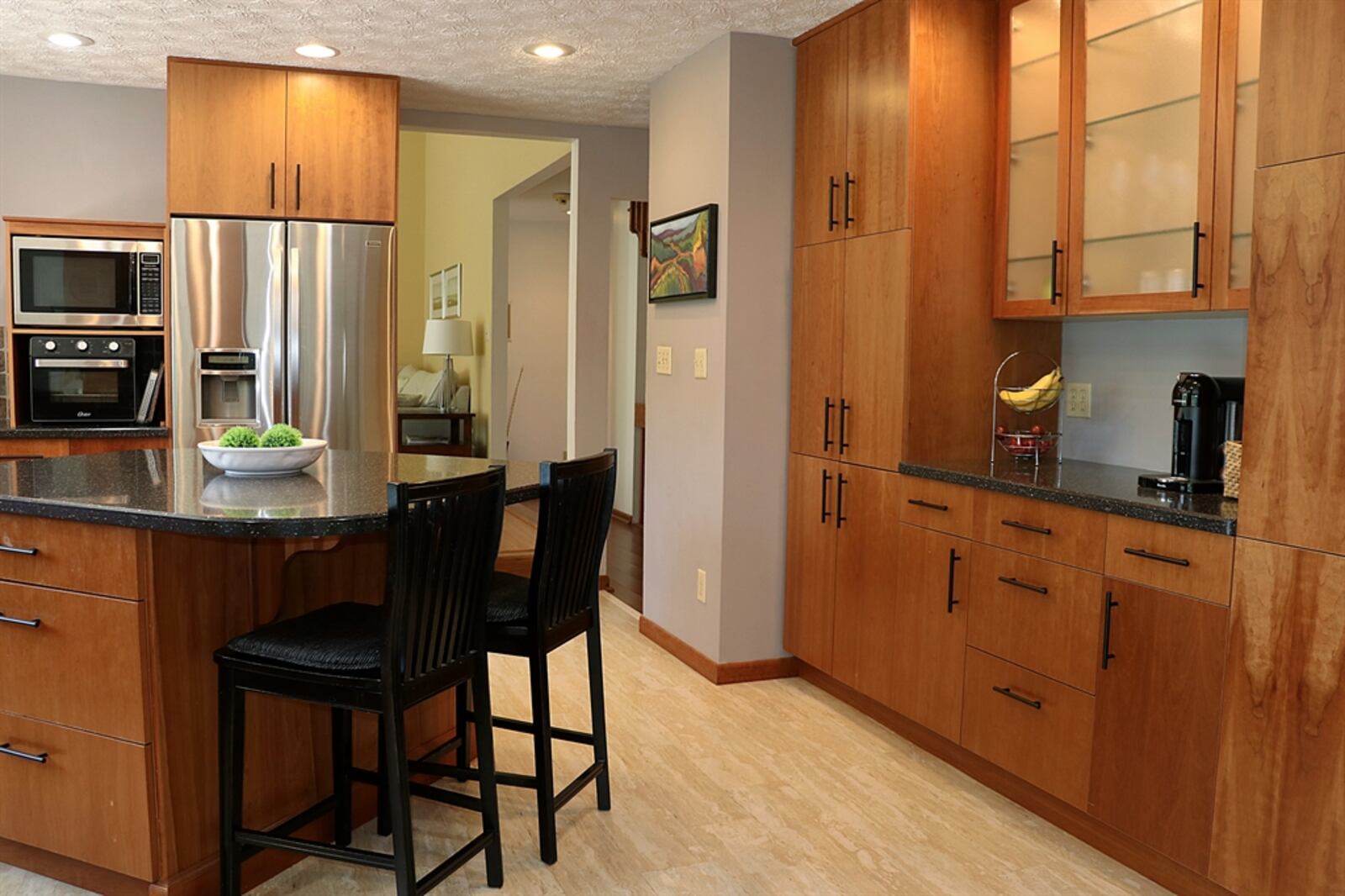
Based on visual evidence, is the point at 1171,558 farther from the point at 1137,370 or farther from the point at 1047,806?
the point at 1137,370

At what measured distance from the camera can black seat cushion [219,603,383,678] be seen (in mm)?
2088

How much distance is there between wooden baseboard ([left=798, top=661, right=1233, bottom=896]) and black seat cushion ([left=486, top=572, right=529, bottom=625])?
144cm

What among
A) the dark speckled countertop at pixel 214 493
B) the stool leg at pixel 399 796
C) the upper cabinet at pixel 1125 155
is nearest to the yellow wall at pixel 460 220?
the upper cabinet at pixel 1125 155

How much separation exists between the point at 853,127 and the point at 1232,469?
5.82ft

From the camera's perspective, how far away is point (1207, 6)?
2.64 m

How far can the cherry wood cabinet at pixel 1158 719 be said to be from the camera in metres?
2.32

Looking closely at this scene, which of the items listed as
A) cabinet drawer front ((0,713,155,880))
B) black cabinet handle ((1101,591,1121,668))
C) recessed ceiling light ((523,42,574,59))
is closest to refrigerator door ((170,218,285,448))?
recessed ceiling light ((523,42,574,59))

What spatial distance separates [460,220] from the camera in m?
9.32

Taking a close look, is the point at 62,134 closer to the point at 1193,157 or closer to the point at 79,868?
the point at 79,868

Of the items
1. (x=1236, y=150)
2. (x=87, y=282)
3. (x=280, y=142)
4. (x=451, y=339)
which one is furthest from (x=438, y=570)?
(x=451, y=339)

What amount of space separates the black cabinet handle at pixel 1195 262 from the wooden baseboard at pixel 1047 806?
1340mm

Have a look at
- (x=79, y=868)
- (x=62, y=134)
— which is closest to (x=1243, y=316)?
(x=79, y=868)

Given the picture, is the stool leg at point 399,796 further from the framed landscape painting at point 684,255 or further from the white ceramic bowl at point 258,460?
the framed landscape painting at point 684,255

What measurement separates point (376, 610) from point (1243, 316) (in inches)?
91.6
